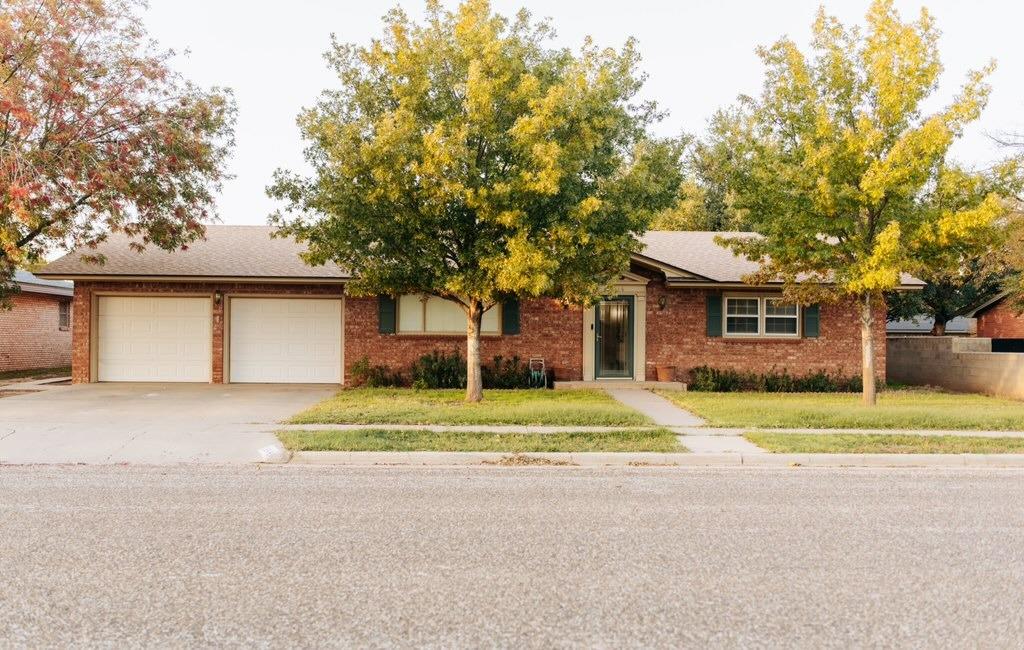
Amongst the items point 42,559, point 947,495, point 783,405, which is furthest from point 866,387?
point 42,559

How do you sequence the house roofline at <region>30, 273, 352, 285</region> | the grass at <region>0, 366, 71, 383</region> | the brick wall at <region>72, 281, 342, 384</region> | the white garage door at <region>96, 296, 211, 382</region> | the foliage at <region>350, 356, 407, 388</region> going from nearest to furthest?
the house roofline at <region>30, 273, 352, 285</region>
the foliage at <region>350, 356, 407, 388</region>
the brick wall at <region>72, 281, 342, 384</region>
the white garage door at <region>96, 296, 211, 382</region>
the grass at <region>0, 366, 71, 383</region>

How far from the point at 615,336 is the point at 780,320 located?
4.22 m

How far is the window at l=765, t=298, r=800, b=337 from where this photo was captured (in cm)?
1966

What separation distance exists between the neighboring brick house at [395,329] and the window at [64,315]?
8548 millimetres

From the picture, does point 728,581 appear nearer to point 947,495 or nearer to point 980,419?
point 947,495

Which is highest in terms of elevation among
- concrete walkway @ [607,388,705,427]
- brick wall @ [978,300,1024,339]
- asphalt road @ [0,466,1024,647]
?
brick wall @ [978,300,1024,339]

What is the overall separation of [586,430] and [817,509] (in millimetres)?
4760

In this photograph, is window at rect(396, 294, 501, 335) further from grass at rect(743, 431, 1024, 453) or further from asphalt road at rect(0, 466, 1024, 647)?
asphalt road at rect(0, 466, 1024, 647)

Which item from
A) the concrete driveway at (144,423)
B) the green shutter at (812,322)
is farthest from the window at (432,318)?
the green shutter at (812,322)

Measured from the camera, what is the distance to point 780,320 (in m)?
19.7

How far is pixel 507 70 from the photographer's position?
533 inches

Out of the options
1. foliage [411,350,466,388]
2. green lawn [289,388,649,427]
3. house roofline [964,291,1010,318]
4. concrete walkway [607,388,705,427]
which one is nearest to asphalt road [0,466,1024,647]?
green lawn [289,388,649,427]

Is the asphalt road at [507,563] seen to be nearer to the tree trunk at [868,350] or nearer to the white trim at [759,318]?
the tree trunk at [868,350]

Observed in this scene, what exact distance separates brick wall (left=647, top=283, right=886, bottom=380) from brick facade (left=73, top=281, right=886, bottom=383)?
0.03 m
